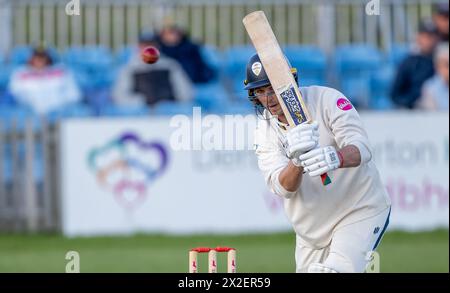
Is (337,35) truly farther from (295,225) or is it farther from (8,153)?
(295,225)

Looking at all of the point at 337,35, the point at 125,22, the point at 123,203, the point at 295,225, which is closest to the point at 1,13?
the point at 125,22

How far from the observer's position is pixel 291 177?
24.8 ft

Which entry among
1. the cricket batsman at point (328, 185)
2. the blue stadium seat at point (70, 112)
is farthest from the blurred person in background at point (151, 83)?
the cricket batsman at point (328, 185)

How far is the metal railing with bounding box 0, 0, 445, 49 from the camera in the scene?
16.5 m

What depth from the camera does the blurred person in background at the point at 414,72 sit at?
1590 cm

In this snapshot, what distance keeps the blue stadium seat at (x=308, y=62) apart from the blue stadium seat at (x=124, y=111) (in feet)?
6.72

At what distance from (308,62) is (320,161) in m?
9.55

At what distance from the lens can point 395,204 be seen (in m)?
15.1

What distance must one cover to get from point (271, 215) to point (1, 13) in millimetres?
4297

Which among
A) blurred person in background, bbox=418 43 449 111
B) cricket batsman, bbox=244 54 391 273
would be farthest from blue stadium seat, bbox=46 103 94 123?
cricket batsman, bbox=244 54 391 273

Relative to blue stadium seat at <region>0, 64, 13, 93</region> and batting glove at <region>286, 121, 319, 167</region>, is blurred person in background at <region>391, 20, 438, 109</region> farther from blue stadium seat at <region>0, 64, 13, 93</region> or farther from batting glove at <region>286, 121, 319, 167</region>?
batting glove at <region>286, 121, 319, 167</region>

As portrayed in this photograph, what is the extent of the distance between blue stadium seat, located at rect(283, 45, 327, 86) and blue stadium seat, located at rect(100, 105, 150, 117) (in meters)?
2.05

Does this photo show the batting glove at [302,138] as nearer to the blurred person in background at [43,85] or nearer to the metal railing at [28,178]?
the metal railing at [28,178]
